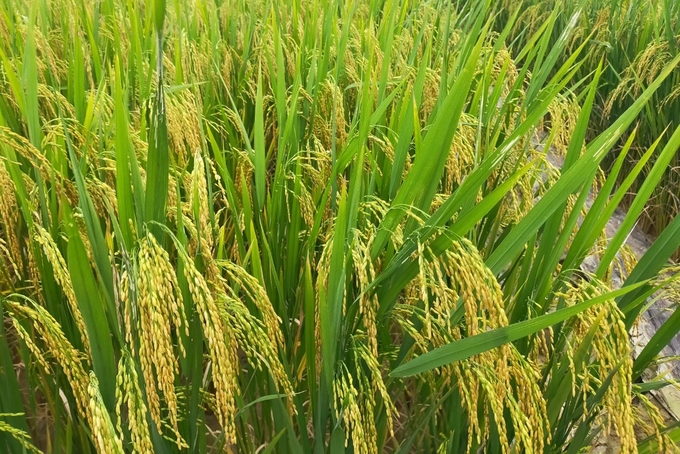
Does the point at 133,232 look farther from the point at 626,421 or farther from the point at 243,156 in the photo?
the point at 626,421

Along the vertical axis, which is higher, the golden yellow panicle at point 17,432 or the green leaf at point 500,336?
the green leaf at point 500,336

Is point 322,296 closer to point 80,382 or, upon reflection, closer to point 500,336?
point 500,336

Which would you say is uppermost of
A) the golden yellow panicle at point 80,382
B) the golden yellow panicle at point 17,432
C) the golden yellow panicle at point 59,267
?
the golden yellow panicle at point 59,267

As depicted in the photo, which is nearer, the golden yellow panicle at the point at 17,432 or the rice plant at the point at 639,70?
the golden yellow panicle at the point at 17,432

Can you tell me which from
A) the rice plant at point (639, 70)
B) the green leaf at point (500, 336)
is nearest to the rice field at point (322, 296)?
the green leaf at point (500, 336)

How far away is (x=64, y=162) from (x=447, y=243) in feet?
2.76

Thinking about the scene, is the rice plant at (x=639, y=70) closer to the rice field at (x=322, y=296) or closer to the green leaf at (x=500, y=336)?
the rice field at (x=322, y=296)

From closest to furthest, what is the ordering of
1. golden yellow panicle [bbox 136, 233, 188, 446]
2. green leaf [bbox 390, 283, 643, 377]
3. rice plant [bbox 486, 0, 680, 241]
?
golden yellow panicle [bbox 136, 233, 188, 446] < green leaf [bbox 390, 283, 643, 377] < rice plant [bbox 486, 0, 680, 241]

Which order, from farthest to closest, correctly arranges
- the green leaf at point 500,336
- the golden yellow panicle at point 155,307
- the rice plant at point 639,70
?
the rice plant at point 639,70 < the green leaf at point 500,336 < the golden yellow panicle at point 155,307

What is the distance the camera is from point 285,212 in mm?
1323

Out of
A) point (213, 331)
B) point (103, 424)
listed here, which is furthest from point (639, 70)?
point (103, 424)

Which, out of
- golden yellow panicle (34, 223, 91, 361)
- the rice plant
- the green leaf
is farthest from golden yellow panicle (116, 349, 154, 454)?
the rice plant

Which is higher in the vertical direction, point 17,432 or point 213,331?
point 213,331

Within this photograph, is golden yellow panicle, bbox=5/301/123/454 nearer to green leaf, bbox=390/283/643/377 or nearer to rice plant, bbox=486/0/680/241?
green leaf, bbox=390/283/643/377
